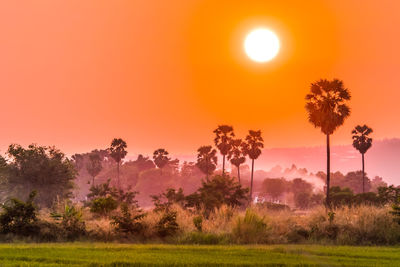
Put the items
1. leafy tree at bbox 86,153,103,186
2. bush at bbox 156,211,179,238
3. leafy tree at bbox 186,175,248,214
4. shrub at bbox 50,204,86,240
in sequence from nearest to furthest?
shrub at bbox 50,204,86,240 → bush at bbox 156,211,179,238 → leafy tree at bbox 186,175,248,214 → leafy tree at bbox 86,153,103,186

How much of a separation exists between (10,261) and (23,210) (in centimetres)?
834

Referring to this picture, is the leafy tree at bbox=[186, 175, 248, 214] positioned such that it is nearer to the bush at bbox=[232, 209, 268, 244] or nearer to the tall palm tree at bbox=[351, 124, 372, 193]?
the bush at bbox=[232, 209, 268, 244]

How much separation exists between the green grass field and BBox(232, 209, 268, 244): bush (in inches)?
121

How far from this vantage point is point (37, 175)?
5966 centimetres

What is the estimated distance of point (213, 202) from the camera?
36.6m

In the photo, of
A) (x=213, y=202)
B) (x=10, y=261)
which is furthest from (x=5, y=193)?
(x=10, y=261)

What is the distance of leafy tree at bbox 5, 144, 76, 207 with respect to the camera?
194 feet

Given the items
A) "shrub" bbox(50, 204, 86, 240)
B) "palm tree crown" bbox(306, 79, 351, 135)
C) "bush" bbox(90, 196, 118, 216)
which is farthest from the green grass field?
"palm tree crown" bbox(306, 79, 351, 135)

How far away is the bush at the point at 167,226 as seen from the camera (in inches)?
901

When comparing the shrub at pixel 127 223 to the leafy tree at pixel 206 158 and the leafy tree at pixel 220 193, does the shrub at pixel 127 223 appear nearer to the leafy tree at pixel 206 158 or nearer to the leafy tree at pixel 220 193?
the leafy tree at pixel 220 193

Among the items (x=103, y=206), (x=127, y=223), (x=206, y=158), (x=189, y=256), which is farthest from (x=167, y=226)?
(x=206, y=158)

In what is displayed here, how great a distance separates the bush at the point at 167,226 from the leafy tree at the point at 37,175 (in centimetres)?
3876

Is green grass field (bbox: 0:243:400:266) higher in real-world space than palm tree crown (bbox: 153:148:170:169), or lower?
lower

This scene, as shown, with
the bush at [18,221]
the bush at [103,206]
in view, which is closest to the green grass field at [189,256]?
the bush at [18,221]
